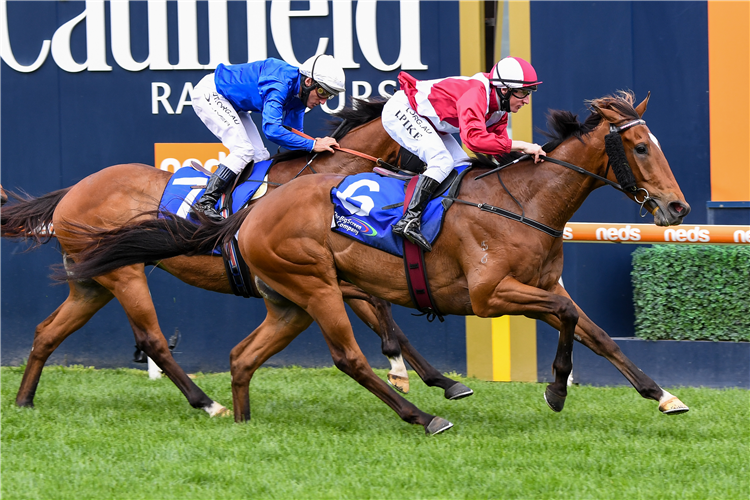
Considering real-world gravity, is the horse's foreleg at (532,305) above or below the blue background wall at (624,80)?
below

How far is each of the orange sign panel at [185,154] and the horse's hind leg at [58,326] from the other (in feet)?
5.53

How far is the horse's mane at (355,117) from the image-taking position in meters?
5.18

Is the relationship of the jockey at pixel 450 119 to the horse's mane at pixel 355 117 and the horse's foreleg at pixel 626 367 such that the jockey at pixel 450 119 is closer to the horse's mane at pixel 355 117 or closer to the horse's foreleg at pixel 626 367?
the horse's mane at pixel 355 117

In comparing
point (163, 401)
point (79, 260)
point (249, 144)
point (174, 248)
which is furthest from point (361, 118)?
point (163, 401)

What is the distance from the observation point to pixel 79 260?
489cm

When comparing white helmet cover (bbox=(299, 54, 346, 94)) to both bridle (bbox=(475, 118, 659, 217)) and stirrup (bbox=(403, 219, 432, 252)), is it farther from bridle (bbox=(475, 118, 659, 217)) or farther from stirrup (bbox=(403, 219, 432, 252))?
bridle (bbox=(475, 118, 659, 217))

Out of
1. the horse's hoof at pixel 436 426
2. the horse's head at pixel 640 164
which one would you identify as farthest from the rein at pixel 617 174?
the horse's hoof at pixel 436 426

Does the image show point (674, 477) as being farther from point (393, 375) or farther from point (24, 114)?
point (24, 114)

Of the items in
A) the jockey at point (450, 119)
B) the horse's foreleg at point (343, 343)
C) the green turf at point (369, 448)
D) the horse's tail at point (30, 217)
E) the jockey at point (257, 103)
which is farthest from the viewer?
the horse's tail at point (30, 217)

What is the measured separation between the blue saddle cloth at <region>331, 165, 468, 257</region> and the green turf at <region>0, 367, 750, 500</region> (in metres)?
1.02

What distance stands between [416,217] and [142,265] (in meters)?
1.89

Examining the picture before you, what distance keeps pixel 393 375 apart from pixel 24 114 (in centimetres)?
394

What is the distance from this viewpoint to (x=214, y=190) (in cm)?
502

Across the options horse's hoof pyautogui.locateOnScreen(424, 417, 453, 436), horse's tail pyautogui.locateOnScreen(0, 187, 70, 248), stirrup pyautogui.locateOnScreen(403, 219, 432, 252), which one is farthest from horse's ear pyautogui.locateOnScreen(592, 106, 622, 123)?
horse's tail pyautogui.locateOnScreen(0, 187, 70, 248)
